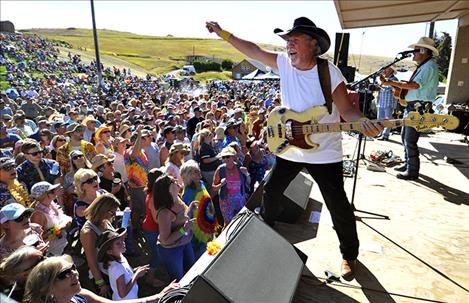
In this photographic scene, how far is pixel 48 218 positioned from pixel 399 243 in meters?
3.93

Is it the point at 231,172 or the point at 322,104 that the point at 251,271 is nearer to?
the point at 322,104

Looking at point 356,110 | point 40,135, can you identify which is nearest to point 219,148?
point 40,135

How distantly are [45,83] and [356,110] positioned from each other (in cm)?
3172

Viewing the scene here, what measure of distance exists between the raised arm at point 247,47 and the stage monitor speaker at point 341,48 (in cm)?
476

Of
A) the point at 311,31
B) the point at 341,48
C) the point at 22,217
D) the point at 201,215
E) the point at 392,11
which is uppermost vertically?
the point at 392,11

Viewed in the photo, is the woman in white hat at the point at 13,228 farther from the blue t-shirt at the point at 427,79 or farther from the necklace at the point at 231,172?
the blue t-shirt at the point at 427,79

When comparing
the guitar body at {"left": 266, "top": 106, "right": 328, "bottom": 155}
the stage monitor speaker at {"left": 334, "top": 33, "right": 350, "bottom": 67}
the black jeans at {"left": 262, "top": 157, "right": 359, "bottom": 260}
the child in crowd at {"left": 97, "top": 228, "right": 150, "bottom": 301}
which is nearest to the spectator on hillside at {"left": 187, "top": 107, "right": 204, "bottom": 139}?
the stage monitor speaker at {"left": 334, "top": 33, "right": 350, "bottom": 67}

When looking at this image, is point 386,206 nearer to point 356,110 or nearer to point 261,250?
point 356,110

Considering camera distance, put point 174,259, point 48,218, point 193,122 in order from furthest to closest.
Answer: point 193,122
point 48,218
point 174,259

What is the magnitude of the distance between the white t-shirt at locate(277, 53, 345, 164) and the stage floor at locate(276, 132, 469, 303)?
3.16 feet

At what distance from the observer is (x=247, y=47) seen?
10.6ft

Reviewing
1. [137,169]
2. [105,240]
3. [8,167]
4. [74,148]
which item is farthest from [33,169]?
[105,240]

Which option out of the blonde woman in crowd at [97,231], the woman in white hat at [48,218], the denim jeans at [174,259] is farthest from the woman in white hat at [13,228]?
the denim jeans at [174,259]

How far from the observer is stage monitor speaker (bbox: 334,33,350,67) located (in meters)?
7.39
